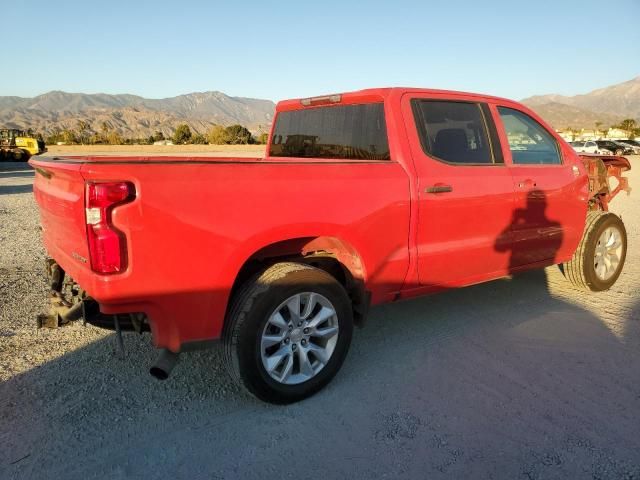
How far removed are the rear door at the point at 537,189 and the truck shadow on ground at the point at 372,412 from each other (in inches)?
32.2

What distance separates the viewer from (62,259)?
9.85ft

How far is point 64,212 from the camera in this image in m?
2.74

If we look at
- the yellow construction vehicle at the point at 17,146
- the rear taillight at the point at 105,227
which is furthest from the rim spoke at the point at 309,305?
the yellow construction vehicle at the point at 17,146

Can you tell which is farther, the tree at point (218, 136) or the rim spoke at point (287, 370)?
the tree at point (218, 136)

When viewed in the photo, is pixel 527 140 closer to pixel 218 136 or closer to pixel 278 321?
pixel 278 321

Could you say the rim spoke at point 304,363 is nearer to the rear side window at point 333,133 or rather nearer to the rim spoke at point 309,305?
the rim spoke at point 309,305

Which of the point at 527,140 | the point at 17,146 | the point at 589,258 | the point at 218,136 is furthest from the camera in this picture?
the point at 218,136

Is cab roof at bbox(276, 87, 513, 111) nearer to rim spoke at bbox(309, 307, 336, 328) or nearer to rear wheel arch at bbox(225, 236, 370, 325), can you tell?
rear wheel arch at bbox(225, 236, 370, 325)

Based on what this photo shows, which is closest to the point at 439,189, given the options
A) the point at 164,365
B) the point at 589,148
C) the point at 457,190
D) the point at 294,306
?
the point at 457,190

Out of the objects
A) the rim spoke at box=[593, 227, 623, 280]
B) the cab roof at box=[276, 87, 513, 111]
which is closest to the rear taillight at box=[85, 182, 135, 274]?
the cab roof at box=[276, 87, 513, 111]

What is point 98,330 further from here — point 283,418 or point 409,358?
point 409,358

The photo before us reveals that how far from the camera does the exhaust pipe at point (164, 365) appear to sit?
2.72m

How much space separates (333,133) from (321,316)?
1702mm

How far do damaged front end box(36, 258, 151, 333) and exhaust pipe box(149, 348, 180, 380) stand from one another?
226mm
